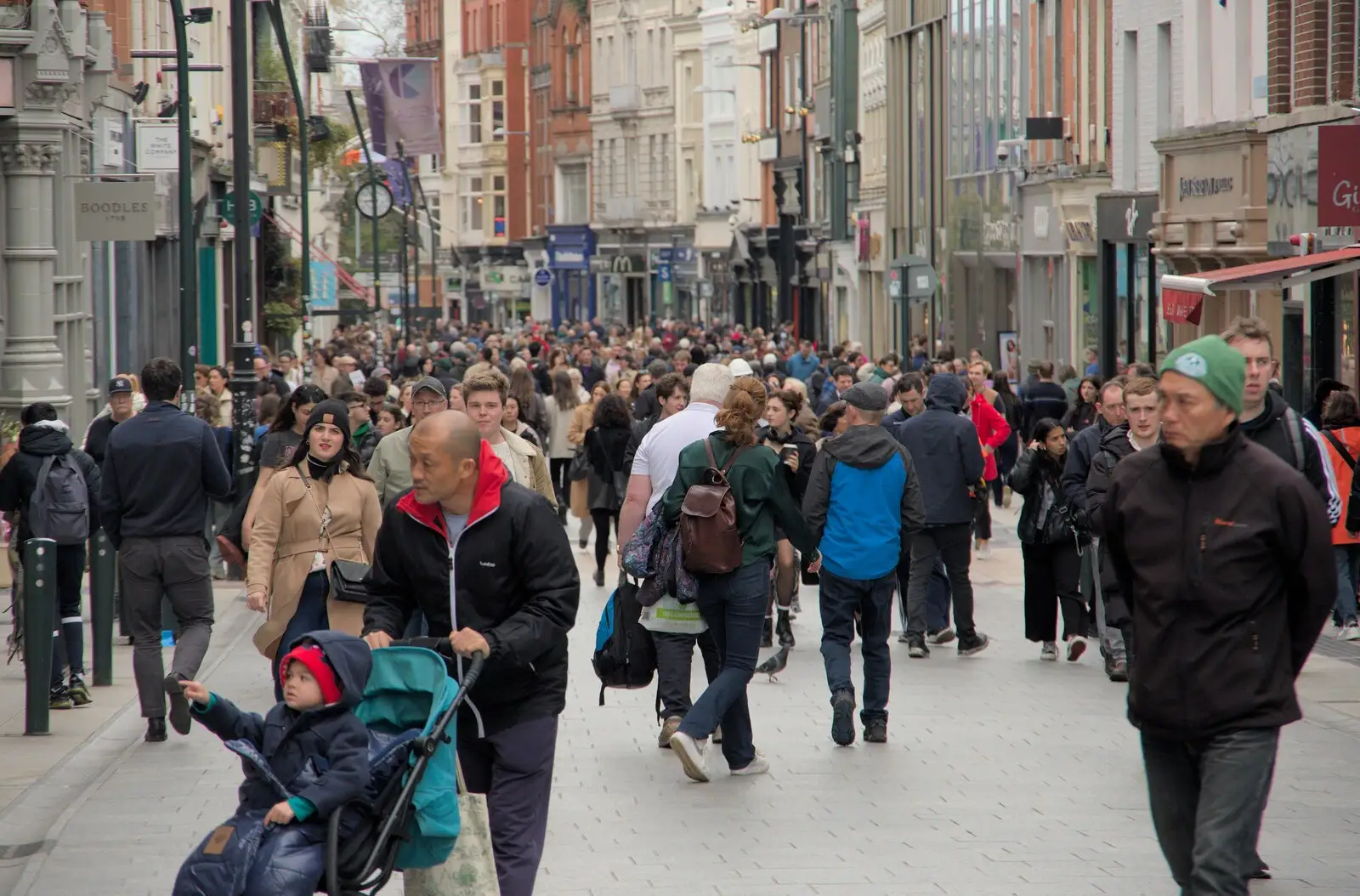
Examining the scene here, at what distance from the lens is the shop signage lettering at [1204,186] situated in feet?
86.5

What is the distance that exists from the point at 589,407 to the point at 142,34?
11.8m

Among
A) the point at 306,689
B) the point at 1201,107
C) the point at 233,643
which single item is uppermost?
the point at 1201,107

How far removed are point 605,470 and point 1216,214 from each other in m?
11.6

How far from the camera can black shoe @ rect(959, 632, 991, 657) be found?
14.0 meters

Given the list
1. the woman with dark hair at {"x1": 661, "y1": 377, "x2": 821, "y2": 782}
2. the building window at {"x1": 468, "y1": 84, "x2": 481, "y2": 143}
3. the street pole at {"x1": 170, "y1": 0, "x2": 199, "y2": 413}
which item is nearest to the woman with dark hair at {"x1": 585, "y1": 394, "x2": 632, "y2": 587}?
the street pole at {"x1": 170, "y1": 0, "x2": 199, "y2": 413}

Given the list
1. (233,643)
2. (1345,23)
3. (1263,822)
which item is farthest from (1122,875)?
(1345,23)

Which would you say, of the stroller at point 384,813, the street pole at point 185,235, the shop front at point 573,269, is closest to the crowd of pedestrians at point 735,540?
the stroller at point 384,813

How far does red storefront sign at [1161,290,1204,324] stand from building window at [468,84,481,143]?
9013 centimetres

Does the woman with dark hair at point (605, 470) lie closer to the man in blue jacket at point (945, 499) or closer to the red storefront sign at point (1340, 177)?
the man in blue jacket at point (945, 499)

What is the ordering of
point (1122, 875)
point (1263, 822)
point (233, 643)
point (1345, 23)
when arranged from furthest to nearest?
point (1345, 23)
point (233, 643)
point (1263, 822)
point (1122, 875)

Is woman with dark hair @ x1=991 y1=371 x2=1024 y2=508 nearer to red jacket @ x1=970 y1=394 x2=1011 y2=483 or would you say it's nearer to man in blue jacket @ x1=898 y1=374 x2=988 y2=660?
red jacket @ x1=970 y1=394 x2=1011 y2=483

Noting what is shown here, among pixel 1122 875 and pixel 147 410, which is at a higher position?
pixel 147 410

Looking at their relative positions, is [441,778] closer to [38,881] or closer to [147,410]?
[38,881]

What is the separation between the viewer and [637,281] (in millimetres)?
90500
